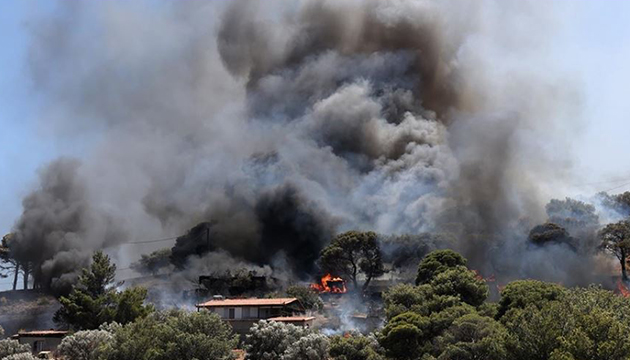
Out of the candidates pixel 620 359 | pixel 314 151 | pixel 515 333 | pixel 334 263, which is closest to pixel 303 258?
pixel 334 263

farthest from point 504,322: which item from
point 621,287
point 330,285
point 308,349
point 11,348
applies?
point 330,285

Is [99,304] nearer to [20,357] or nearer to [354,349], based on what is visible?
[20,357]

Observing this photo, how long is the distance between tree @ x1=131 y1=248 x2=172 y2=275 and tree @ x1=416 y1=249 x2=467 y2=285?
132 feet

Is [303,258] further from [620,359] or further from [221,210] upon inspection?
[620,359]

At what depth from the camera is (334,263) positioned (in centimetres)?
6962

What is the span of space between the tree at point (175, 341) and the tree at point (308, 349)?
355 centimetres

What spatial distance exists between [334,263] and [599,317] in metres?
44.2

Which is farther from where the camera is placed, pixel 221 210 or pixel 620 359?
pixel 221 210

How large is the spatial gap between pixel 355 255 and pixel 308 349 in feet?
105

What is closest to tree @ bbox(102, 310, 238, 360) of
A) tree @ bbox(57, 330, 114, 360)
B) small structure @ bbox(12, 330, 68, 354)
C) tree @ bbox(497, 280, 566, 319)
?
tree @ bbox(57, 330, 114, 360)

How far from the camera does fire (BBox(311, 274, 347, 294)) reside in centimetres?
7150

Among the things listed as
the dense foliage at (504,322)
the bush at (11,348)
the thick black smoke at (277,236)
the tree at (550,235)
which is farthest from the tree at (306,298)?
the tree at (550,235)

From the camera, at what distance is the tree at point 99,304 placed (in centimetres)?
5081

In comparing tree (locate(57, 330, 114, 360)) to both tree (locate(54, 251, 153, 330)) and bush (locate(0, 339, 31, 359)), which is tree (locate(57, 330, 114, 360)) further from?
tree (locate(54, 251, 153, 330))
